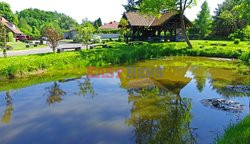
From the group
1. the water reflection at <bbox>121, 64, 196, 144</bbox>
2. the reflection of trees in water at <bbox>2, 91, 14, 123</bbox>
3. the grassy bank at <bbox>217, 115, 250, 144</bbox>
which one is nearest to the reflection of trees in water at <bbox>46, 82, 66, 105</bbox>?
the reflection of trees in water at <bbox>2, 91, 14, 123</bbox>

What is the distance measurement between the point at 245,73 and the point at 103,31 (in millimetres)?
48784

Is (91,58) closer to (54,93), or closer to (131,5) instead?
(54,93)

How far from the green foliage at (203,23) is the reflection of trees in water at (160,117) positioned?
47.0 meters

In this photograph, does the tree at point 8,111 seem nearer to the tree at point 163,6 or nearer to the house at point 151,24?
the tree at point 163,6

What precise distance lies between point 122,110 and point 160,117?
1.77 m

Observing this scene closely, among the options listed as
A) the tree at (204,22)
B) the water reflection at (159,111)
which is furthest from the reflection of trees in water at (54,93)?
the tree at (204,22)

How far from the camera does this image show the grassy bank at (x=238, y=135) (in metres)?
5.67

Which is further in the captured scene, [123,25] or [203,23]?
[203,23]

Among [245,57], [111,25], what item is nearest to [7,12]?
[111,25]

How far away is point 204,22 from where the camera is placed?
188 ft

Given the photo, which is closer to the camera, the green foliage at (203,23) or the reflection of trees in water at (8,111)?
the reflection of trees in water at (8,111)

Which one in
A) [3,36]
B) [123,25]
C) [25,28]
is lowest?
[3,36]

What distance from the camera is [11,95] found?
43.4 ft

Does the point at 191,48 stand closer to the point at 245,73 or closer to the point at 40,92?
the point at 245,73
